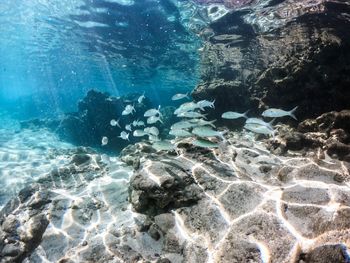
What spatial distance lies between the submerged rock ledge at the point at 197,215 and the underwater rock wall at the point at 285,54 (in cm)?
454

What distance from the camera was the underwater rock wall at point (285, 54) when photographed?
33.7 ft

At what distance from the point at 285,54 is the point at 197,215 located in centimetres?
1186

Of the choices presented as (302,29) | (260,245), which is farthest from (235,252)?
(302,29)

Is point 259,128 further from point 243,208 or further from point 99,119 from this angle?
point 99,119

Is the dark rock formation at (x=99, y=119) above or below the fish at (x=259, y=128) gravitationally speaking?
below

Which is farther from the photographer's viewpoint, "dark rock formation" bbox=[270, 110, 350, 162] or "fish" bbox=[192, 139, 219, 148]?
"dark rock formation" bbox=[270, 110, 350, 162]

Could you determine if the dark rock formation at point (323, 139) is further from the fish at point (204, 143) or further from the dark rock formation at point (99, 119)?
the dark rock formation at point (99, 119)

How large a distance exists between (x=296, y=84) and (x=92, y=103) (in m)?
14.5

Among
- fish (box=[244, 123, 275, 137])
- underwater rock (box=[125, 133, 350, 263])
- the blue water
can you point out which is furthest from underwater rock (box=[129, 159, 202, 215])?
the blue water

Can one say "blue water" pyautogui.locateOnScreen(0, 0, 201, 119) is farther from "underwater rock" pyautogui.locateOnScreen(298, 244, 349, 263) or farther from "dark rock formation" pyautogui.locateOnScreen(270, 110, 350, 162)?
"underwater rock" pyautogui.locateOnScreen(298, 244, 349, 263)

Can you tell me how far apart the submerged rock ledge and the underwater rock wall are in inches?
179

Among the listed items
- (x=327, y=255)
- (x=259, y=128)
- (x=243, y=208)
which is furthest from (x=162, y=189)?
(x=259, y=128)

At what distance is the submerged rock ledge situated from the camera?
12.0ft

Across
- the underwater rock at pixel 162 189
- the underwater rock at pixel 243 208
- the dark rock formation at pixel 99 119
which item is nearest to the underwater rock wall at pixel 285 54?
the underwater rock at pixel 243 208
